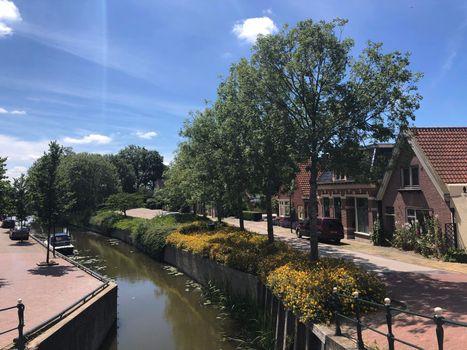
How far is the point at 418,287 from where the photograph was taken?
12.5m

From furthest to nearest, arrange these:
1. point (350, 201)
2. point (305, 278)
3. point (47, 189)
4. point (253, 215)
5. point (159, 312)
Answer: point (253, 215)
point (350, 201)
point (47, 189)
point (159, 312)
point (305, 278)

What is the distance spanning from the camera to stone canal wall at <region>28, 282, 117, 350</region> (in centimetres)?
950

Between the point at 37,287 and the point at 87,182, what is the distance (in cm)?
4346

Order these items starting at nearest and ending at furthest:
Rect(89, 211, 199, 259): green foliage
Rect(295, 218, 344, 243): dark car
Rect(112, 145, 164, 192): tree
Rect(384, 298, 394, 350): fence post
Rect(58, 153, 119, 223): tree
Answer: Rect(384, 298, 394, 350): fence post → Rect(295, 218, 344, 243): dark car → Rect(89, 211, 199, 259): green foliage → Rect(58, 153, 119, 223): tree → Rect(112, 145, 164, 192): tree

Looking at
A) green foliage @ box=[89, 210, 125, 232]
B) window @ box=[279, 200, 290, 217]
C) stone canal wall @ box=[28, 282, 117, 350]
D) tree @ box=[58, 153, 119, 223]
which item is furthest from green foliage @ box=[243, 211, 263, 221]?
stone canal wall @ box=[28, 282, 117, 350]

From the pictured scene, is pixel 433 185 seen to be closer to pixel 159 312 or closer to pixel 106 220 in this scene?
pixel 159 312

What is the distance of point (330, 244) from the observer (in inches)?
1025

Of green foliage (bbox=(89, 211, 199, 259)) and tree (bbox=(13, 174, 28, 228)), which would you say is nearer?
green foliage (bbox=(89, 211, 199, 259))

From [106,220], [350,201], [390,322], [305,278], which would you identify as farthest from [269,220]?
[106,220]

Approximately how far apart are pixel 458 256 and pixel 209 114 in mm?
14066

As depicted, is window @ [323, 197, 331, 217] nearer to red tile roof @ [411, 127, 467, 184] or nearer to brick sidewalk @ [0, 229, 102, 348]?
red tile roof @ [411, 127, 467, 184]

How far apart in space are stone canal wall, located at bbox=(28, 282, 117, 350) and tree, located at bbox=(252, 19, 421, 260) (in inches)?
313

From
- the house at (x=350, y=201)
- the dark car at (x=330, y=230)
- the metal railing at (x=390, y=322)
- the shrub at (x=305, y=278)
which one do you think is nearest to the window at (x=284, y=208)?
the house at (x=350, y=201)

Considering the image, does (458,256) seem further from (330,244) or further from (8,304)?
(8,304)
